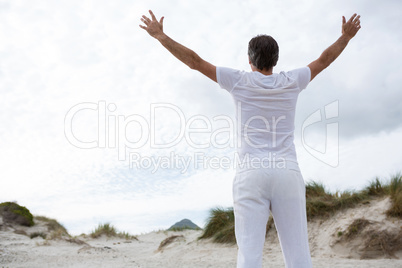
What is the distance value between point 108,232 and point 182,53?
1167 centimetres

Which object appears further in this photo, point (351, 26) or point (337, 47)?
point (351, 26)

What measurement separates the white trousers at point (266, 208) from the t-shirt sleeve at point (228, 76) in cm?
58

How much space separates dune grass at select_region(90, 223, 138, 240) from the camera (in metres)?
12.8

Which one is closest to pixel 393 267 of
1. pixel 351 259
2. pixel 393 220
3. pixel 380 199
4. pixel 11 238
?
pixel 351 259

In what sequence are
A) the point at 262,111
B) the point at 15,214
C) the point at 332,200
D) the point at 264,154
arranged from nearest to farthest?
the point at 264,154, the point at 262,111, the point at 332,200, the point at 15,214

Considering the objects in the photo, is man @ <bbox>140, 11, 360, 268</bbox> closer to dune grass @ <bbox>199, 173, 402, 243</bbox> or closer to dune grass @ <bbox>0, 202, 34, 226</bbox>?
dune grass @ <bbox>199, 173, 402, 243</bbox>

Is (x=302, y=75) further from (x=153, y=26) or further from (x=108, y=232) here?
(x=108, y=232)

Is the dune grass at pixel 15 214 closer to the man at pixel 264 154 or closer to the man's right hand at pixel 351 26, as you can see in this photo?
the man at pixel 264 154

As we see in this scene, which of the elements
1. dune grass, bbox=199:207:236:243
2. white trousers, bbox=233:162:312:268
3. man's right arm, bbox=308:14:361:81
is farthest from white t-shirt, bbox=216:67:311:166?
dune grass, bbox=199:207:236:243

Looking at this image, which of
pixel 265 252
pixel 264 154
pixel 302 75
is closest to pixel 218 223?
pixel 265 252

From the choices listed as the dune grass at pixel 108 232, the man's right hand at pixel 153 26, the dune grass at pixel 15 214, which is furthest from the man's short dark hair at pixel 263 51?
the dune grass at pixel 15 214

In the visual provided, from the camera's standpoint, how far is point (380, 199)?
26.2ft

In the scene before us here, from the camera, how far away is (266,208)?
7.47ft

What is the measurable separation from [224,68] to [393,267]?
5318 millimetres
